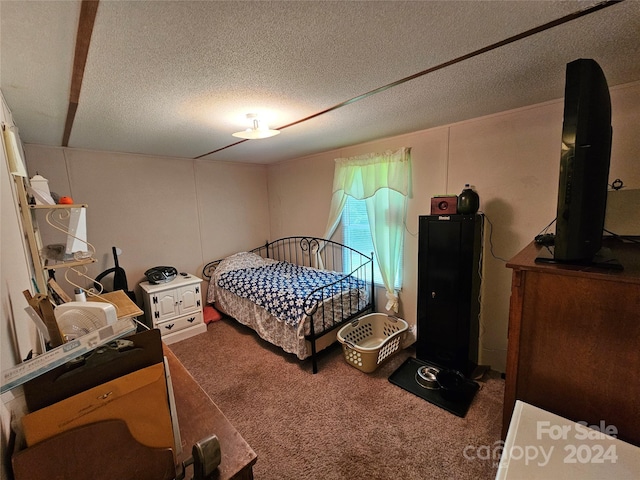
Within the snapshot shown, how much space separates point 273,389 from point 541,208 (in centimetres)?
264

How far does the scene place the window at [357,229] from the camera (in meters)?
3.18

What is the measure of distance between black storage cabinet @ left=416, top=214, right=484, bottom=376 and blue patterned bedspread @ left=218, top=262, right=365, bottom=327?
859mm

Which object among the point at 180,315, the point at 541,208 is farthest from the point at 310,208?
the point at 541,208

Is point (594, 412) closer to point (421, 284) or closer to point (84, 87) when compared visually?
point (421, 284)

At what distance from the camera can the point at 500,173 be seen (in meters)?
2.20

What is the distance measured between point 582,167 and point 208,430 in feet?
6.04

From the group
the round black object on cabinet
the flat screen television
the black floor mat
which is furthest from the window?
the flat screen television


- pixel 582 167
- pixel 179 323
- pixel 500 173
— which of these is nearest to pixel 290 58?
pixel 582 167

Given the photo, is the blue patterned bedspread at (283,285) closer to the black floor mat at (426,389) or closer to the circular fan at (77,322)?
the black floor mat at (426,389)

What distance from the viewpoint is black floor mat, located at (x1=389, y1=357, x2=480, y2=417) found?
1951 millimetres

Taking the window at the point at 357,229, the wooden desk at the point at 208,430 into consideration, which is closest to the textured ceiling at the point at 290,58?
the window at the point at 357,229

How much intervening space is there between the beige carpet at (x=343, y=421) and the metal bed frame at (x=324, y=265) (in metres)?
0.35

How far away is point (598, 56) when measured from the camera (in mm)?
1346

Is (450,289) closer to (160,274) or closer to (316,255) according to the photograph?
(316,255)
